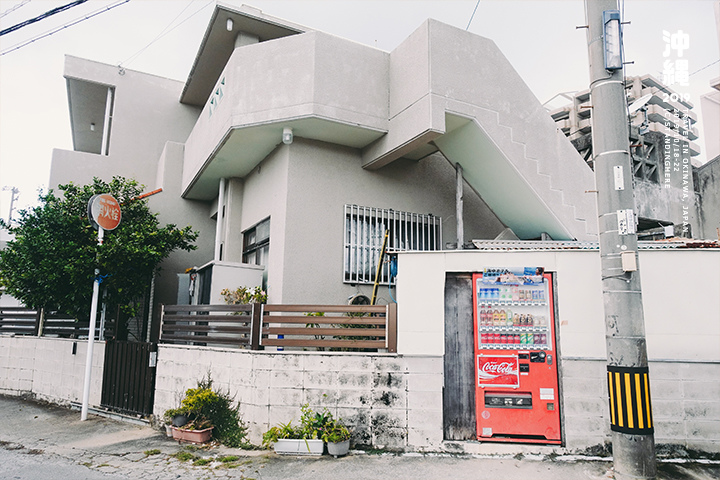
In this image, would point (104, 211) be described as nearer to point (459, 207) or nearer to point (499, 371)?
point (459, 207)

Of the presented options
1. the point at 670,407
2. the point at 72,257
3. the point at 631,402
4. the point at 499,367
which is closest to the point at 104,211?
the point at 72,257

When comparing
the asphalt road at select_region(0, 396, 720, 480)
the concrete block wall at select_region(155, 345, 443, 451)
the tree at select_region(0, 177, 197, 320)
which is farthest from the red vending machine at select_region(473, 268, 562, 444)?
the tree at select_region(0, 177, 197, 320)

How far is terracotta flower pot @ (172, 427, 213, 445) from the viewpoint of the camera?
694 cm

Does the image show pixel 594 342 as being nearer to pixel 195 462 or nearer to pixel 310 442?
pixel 310 442

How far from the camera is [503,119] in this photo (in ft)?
29.6

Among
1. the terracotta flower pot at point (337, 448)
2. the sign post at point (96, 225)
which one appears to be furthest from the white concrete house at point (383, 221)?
the sign post at point (96, 225)

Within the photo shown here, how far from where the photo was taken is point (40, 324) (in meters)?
11.1

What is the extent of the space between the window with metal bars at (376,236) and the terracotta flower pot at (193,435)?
358 cm

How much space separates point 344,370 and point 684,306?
444cm

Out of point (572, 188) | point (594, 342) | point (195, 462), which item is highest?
point (572, 188)

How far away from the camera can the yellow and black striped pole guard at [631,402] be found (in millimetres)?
4965

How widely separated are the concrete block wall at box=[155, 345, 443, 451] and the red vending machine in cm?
64

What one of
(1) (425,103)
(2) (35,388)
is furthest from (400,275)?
(2) (35,388)

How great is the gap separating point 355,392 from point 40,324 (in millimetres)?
8629
